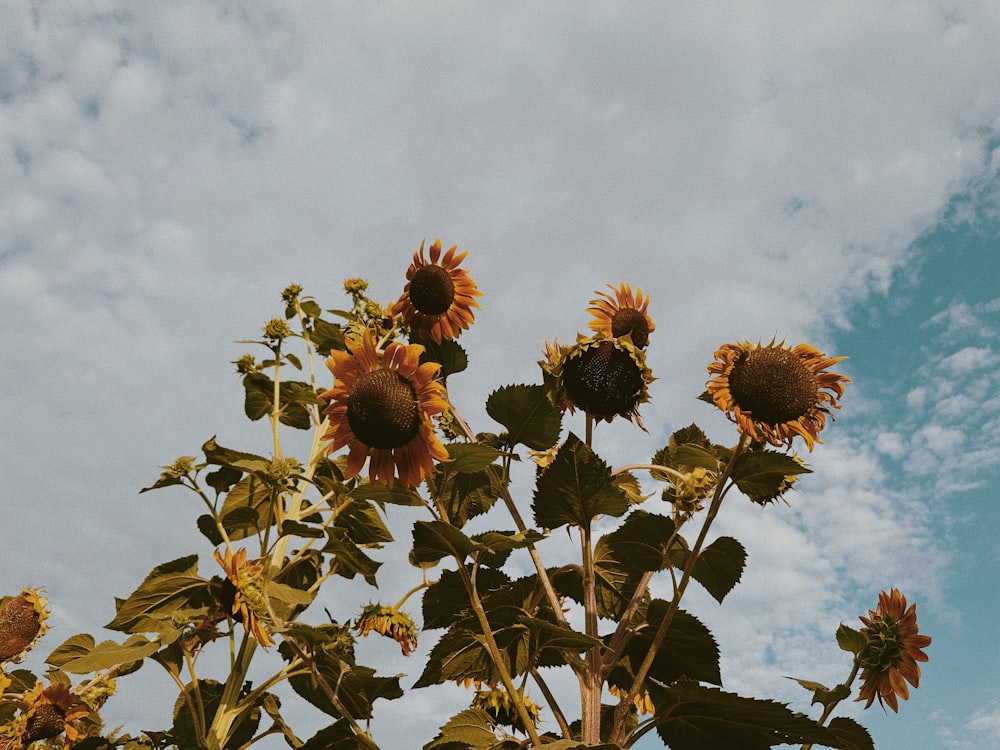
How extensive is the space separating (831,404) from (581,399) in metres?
0.73

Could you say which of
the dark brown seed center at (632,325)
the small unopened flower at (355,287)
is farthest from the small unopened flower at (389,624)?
the small unopened flower at (355,287)

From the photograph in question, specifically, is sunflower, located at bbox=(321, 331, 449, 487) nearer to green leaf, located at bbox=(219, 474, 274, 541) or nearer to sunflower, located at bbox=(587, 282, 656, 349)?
sunflower, located at bbox=(587, 282, 656, 349)

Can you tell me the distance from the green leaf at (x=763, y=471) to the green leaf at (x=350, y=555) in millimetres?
1757

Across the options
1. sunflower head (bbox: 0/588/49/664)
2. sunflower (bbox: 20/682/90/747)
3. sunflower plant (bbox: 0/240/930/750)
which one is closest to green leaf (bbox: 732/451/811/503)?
sunflower plant (bbox: 0/240/930/750)

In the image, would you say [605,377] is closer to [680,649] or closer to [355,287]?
[680,649]

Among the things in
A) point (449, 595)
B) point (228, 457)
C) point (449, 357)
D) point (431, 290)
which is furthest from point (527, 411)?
point (228, 457)

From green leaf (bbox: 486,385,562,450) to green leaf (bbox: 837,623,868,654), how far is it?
3.40 feet

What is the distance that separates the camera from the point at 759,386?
88.7 inches

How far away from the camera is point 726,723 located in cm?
206

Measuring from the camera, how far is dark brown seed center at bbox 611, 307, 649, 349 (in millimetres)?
2689

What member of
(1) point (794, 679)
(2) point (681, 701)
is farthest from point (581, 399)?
(1) point (794, 679)

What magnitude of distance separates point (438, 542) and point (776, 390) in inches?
39.9

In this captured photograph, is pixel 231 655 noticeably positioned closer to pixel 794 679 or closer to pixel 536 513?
pixel 536 513

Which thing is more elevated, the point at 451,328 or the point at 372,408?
the point at 451,328
